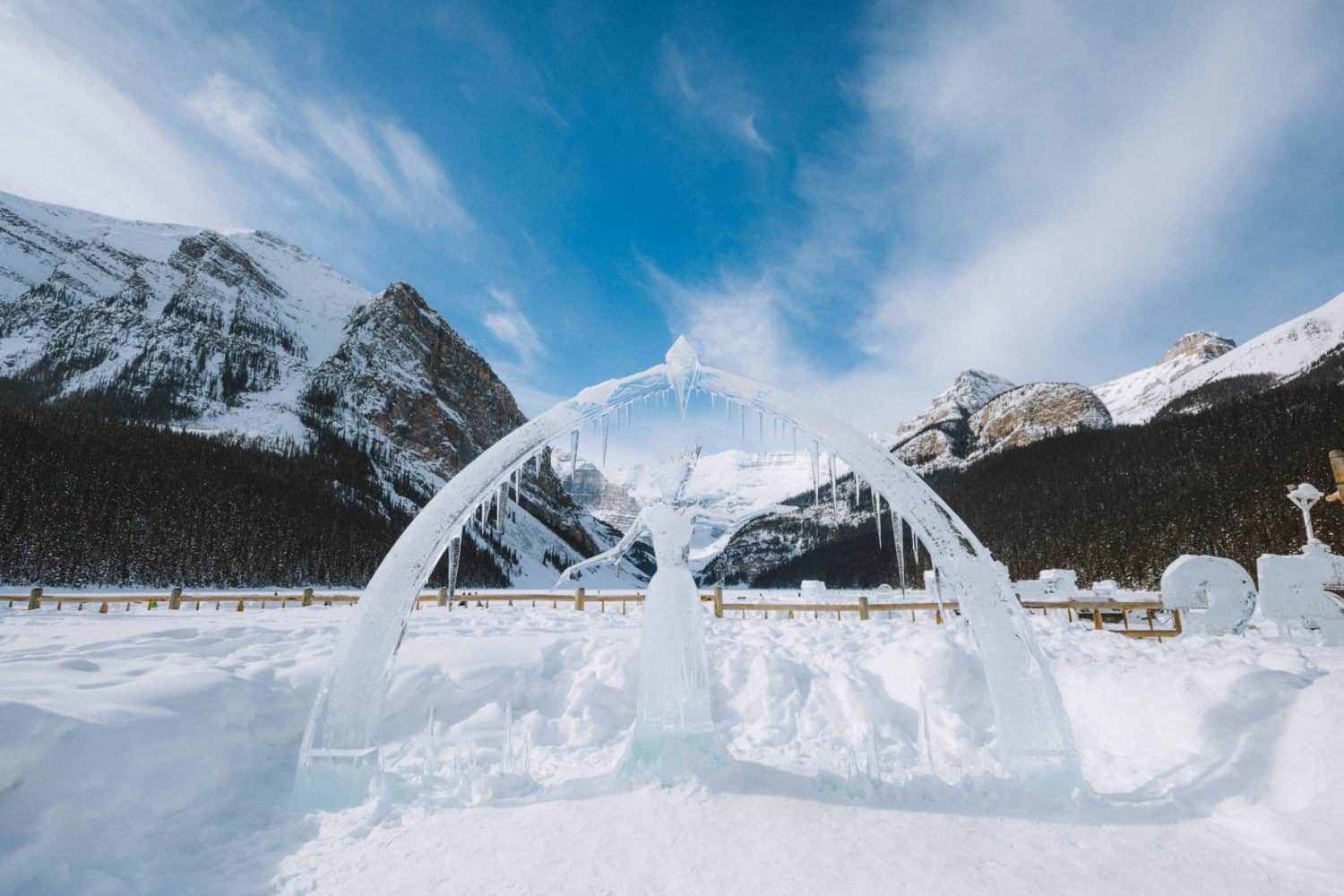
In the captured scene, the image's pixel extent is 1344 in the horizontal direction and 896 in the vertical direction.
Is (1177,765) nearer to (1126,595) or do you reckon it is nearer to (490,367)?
(1126,595)

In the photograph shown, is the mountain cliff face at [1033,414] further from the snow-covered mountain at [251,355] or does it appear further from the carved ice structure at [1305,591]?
the carved ice structure at [1305,591]

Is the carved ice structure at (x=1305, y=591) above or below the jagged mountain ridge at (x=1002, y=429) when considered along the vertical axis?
below

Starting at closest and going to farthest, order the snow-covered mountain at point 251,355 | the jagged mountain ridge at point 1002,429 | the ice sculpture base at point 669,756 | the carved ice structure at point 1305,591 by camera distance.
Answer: the ice sculpture base at point 669,756 < the carved ice structure at point 1305,591 < the snow-covered mountain at point 251,355 < the jagged mountain ridge at point 1002,429

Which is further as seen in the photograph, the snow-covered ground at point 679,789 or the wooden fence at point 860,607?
the wooden fence at point 860,607

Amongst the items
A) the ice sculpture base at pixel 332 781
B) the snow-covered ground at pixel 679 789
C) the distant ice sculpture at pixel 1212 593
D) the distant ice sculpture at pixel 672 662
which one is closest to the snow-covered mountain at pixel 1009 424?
the distant ice sculpture at pixel 1212 593

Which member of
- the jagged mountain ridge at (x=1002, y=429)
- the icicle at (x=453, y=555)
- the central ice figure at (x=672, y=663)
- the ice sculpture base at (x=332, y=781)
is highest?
the jagged mountain ridge at (x=1002, y=429)

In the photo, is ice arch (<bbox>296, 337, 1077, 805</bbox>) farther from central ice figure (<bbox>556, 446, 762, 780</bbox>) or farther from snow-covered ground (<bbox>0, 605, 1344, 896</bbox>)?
central ice figure (<bbox>556, 446, 762, 780</bbox>)

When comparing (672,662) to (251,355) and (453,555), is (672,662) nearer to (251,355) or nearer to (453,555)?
(453,555)

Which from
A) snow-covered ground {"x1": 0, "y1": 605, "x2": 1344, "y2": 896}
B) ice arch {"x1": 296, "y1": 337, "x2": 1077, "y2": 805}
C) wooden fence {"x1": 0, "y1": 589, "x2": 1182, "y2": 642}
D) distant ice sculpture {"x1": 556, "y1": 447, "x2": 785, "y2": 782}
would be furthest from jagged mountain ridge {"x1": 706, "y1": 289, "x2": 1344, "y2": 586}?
distant ice sculpture {"x1": 556, "y1": 447, "x2": 785, "y2": 782}

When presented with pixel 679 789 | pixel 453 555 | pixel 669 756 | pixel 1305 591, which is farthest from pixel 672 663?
pixel 1305 591

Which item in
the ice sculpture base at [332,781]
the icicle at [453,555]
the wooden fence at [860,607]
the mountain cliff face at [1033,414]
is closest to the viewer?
the ice sculpture base at [332,781]

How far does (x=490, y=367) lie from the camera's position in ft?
543

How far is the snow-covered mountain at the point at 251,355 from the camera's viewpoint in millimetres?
89250

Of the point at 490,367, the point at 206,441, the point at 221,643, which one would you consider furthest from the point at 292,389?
the point at 221,643
